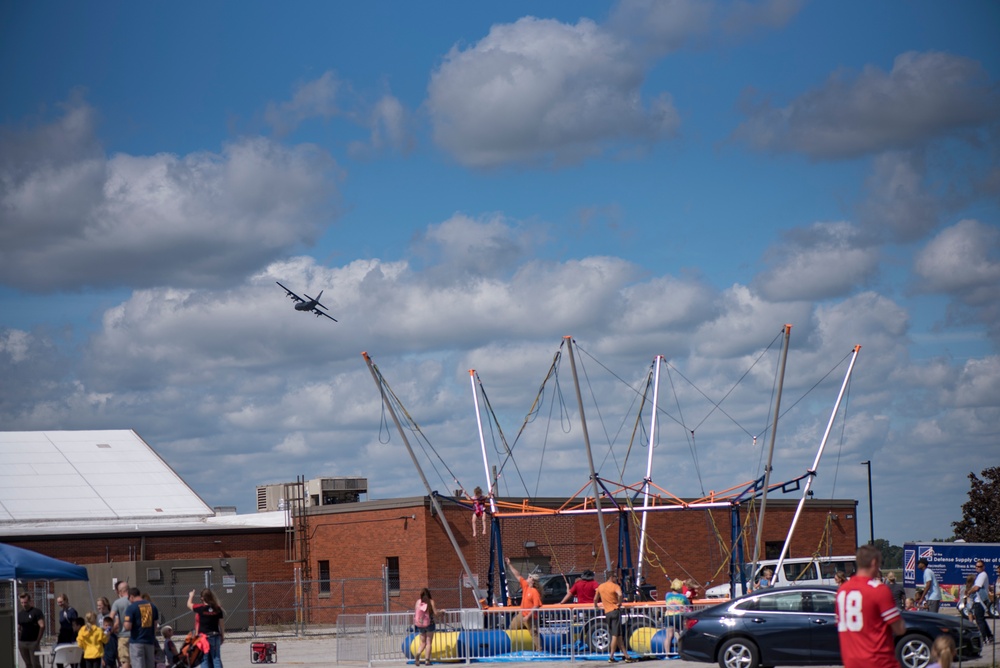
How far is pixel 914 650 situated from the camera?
18.4 m

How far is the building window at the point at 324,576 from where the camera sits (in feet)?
145

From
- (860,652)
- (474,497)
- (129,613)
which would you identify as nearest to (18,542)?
(474,497)

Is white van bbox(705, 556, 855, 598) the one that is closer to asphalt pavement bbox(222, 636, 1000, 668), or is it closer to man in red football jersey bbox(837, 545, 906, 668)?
asphalt pavement bbox(222, 636, 1000, 668)

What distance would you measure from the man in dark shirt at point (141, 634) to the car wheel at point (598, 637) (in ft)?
28.4

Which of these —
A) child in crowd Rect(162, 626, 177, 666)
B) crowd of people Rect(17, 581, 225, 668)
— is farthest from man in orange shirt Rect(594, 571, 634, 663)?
child in crowd Rect(162, 626, 177, 666)

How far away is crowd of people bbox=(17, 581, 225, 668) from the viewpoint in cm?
1889

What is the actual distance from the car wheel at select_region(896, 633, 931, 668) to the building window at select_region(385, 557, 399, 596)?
995 inches

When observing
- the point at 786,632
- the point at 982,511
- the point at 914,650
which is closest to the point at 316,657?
the point at 786,632

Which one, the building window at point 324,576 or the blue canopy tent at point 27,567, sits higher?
the blue canopy tent at point 27,567

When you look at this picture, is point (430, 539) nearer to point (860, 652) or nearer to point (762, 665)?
point (762, 665)

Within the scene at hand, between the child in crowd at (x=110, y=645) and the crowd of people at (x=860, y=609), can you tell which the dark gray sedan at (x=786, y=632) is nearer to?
the crowd of people at (x=860, y=609)

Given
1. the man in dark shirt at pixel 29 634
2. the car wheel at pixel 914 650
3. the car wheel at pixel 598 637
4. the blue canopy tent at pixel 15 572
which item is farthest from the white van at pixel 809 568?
the blue canopy tent at pixel 15 572

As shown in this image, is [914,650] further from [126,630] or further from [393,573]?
[393,573]

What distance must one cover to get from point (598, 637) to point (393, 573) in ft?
61.3
